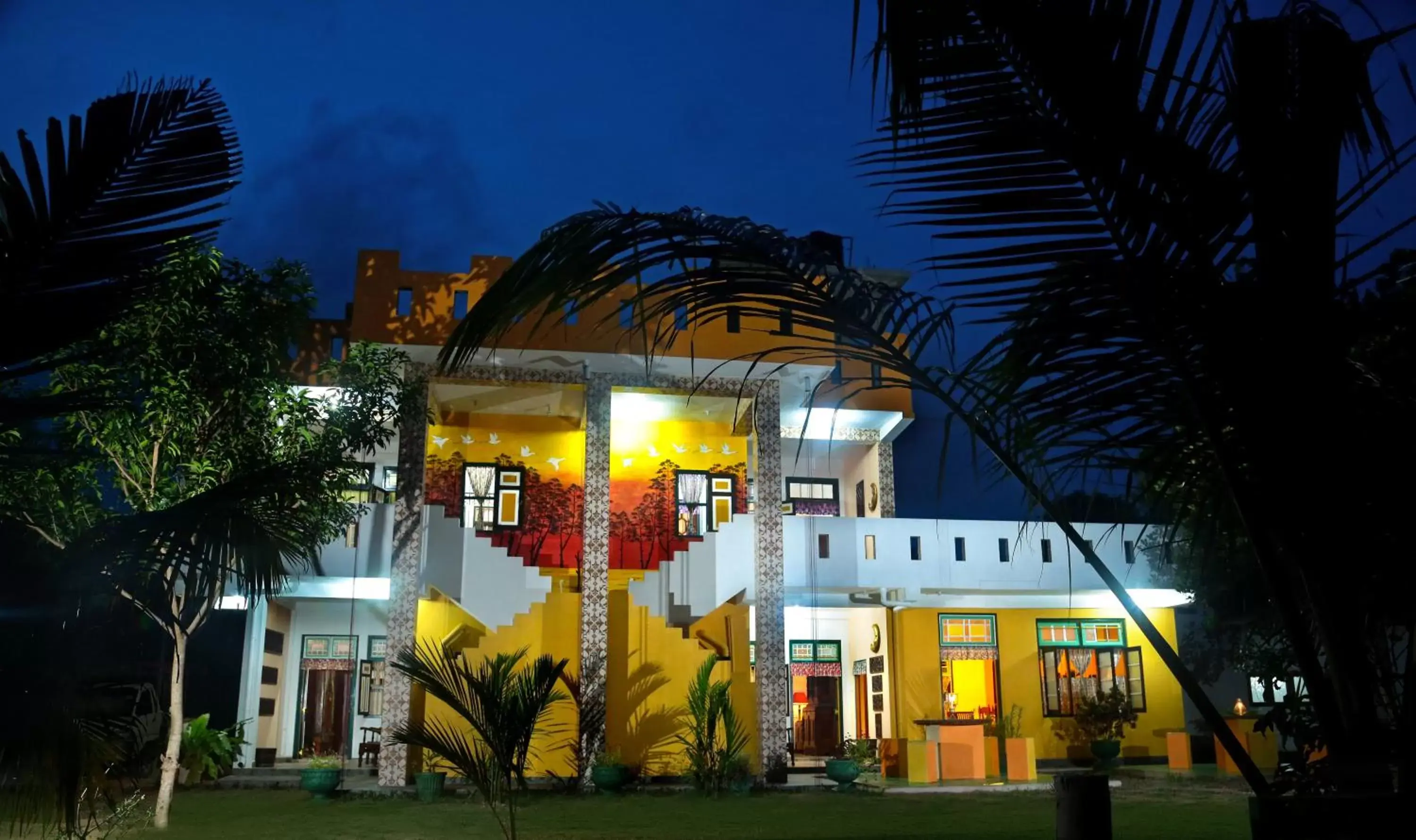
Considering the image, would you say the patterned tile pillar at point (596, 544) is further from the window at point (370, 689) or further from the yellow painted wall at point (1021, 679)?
the yellow painted wall at point (1021, 679)

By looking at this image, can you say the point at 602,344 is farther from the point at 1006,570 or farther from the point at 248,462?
the point at 1006,570

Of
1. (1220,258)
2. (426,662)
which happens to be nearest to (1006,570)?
(426,662)

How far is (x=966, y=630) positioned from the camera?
19.6m

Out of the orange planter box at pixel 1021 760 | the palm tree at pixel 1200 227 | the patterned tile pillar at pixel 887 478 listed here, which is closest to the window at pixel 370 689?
the patterned tile pillar at pixel 887 478

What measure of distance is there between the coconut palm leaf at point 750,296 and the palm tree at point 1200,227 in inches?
10.3

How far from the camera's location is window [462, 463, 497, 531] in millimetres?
16969

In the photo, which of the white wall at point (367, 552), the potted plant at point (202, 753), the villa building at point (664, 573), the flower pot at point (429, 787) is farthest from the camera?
the white wall at point (367, 552)

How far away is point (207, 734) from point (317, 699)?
171 inches

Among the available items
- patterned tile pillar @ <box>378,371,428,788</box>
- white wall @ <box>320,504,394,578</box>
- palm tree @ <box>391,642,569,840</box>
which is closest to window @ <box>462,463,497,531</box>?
white wall @ <box>320,504,394,578</box>

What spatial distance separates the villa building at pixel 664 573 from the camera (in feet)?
50.3

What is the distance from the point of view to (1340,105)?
86.3 inches

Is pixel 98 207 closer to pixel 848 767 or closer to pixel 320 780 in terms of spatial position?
pixel 320 780

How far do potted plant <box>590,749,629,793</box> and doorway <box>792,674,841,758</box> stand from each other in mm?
6588

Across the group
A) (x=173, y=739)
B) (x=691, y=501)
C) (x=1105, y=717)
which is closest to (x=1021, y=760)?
(x=1105, y=717)
